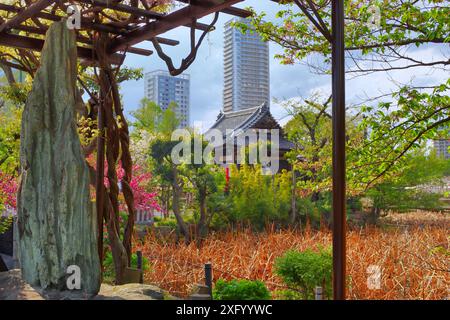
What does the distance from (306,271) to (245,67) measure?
346 inches

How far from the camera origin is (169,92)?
50.4ft

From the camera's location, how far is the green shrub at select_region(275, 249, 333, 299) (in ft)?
12.0

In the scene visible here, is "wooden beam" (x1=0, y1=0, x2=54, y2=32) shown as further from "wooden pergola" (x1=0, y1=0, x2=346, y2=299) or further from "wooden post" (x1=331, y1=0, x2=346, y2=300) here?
"wooden post" (x1=331, y1=0, x2=346, y2=300)

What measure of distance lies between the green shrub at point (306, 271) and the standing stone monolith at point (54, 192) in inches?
61.8

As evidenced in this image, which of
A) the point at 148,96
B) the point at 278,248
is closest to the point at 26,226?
the point at 278,248

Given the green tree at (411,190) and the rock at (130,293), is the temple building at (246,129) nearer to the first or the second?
the green tree at (411,190)

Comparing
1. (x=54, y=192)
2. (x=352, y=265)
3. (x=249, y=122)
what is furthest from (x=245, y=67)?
(x=54, y=192)

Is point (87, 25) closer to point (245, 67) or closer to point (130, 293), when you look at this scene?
point (130, 293)

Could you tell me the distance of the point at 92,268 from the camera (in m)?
2.55

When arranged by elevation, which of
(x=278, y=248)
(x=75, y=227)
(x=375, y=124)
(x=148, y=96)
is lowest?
(x=278, y=248)

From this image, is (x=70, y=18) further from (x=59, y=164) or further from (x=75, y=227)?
(x=75, y=227)

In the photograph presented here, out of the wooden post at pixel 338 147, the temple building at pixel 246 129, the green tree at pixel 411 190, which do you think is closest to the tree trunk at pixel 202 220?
the temple building at pixel 246 129

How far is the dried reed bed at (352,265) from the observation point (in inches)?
156
